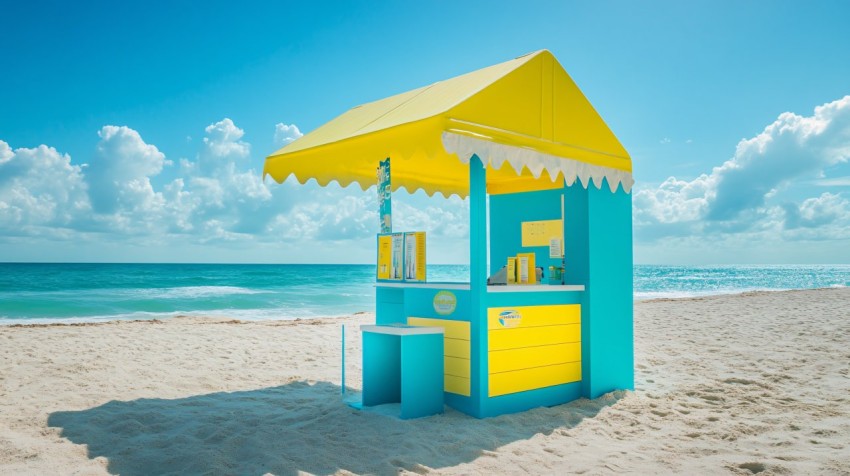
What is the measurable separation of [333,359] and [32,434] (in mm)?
3799

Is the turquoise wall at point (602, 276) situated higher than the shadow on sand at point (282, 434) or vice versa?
the turquoise wall at point (602, 276)

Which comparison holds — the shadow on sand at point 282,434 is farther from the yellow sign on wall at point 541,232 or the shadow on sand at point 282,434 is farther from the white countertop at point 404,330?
the yellow sign on wall at point 541,232

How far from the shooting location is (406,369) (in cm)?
435

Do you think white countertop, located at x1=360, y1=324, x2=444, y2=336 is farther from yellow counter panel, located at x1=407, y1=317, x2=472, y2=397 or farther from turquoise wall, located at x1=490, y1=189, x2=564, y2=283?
turquoise wall, located at x1=490, y1=189, x2=564, y2=283

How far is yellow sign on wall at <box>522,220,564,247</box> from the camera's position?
558 cm

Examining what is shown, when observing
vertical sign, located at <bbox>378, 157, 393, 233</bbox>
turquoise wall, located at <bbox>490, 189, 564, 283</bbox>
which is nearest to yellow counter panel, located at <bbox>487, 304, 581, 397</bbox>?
turquoise wall, located at <bbox>490, 189, 564, 283</bbox>

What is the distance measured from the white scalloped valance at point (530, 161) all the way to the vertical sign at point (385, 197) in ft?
3.34

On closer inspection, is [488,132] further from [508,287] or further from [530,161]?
[508,287]

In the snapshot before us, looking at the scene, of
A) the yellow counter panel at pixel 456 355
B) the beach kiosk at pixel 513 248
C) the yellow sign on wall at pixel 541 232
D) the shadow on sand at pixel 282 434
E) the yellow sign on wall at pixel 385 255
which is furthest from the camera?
the yellow sign on wall at pixel 541 232

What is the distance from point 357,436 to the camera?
4004 mm

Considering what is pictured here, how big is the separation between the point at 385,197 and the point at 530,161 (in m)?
1.37

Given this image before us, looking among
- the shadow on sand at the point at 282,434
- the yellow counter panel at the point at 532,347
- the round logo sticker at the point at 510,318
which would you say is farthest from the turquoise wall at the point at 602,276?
the round logo sticker at the point at 510,318

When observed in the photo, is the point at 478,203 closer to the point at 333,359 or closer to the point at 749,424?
the point at 749,424

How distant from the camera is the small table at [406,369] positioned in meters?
4.37
